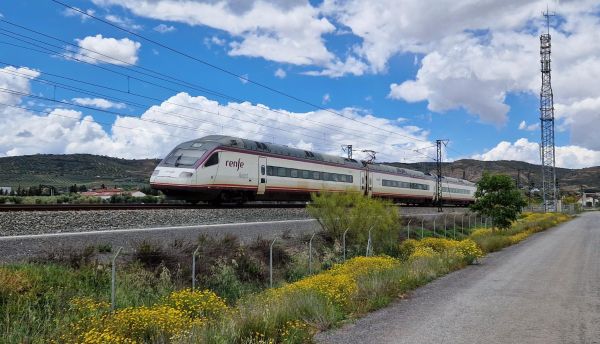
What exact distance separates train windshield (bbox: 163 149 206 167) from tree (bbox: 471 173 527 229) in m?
20.5

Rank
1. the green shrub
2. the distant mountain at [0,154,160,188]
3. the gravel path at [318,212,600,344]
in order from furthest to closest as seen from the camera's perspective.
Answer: the distant mountain at [0,154,160,188] → the green shrub → the gravel path at [318,212,600,344]

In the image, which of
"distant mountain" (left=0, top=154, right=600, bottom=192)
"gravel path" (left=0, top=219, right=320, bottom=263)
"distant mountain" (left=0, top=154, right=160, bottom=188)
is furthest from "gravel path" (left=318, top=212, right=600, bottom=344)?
"distant mountain" (left=0, top=154, right=160, bottom=188)

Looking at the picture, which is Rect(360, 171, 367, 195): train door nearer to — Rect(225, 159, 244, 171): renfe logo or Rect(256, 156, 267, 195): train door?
Rect(256, 156, 267, 195): train door

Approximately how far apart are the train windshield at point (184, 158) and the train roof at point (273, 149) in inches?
27.9

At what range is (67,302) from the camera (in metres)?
8.65

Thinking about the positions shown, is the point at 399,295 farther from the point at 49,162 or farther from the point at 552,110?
the point at 49,162

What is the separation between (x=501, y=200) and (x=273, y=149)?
16374 mm

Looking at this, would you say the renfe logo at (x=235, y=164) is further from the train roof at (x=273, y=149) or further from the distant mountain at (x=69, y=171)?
the distant mountain at (x=69, y=171)

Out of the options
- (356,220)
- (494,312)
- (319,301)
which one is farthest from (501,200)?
(319,301)

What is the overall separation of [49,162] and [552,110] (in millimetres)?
88843

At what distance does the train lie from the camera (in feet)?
70.2

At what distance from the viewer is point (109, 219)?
52.0 feet

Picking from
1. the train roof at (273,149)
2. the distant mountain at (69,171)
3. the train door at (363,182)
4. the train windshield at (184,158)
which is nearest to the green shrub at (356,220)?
the train roof at (273,149)

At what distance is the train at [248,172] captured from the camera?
70.2 feet
